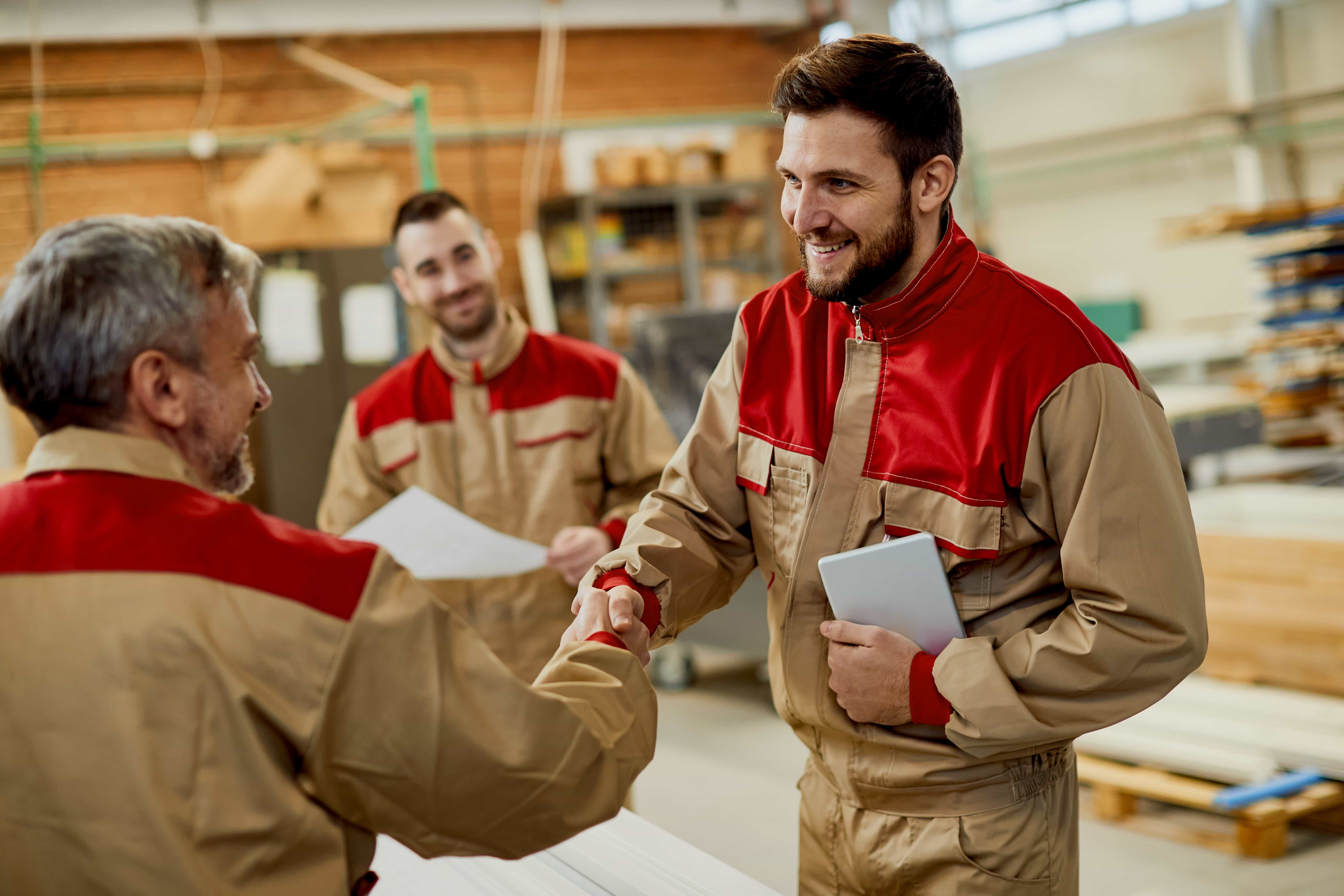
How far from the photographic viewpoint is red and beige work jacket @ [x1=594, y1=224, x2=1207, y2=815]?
138 cm

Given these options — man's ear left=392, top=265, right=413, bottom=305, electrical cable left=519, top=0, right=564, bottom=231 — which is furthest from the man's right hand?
electrical cable left=519, top=0, right=564, bottom=231

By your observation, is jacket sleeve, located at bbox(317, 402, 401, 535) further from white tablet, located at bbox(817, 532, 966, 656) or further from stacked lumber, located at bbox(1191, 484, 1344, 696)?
stacked lumber, located at bbox(1191, 484, 1344, 696)

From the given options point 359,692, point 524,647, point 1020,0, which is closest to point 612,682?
point 359,692

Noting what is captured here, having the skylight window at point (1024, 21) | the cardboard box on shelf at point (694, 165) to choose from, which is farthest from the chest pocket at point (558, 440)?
the skylight window at point (1024, 21)

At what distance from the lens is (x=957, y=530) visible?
1465mm

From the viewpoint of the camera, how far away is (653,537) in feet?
5.57

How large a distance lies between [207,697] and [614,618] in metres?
0.61

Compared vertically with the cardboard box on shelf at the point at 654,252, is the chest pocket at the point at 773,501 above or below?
below

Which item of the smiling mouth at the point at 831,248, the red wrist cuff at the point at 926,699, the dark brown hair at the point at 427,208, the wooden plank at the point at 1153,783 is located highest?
the dark brown hair at the point at 427,208

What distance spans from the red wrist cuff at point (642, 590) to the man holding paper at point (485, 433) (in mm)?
934

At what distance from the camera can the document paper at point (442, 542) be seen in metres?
2.40

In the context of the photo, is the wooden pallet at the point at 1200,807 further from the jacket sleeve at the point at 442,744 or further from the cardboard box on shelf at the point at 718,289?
the cardboard box on shelf at the point at 718,289

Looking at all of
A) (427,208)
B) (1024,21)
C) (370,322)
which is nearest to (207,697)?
(427,208)

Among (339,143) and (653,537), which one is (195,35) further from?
(653,537)
